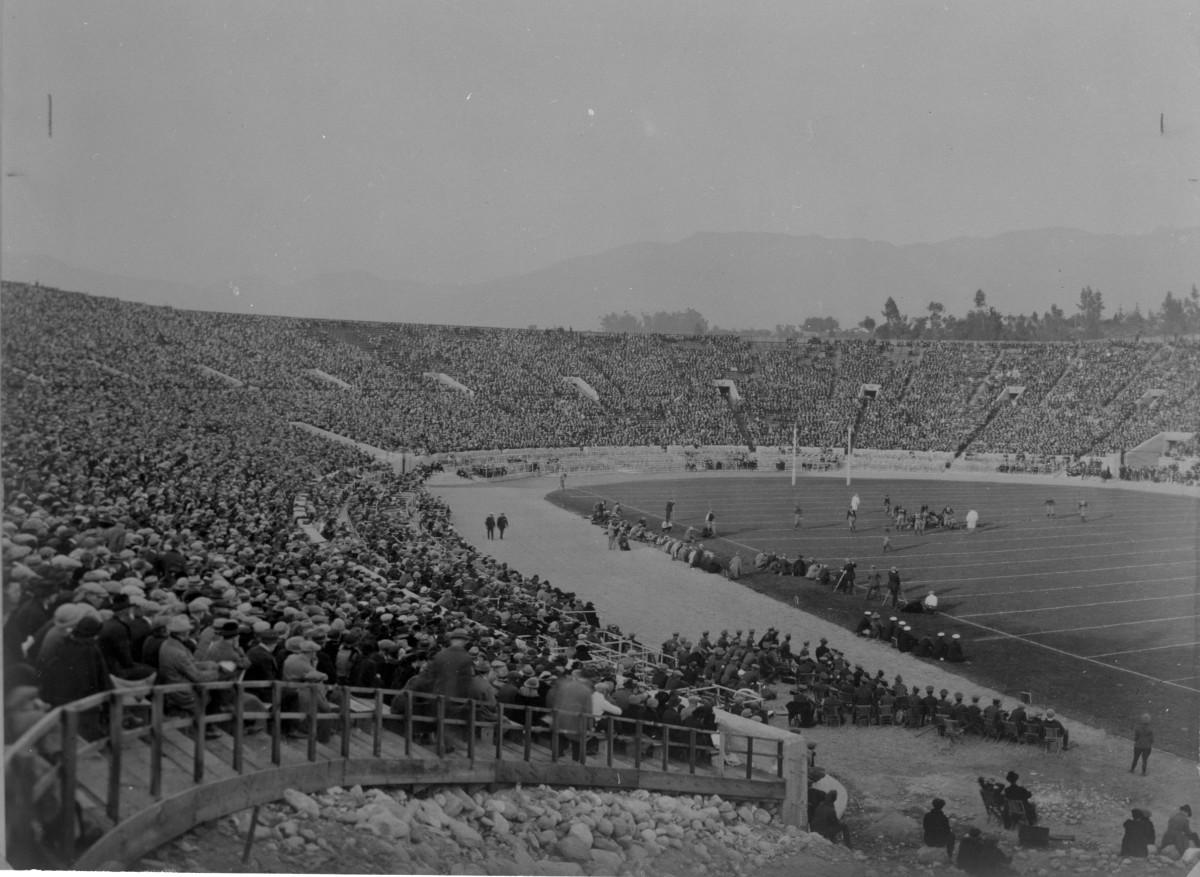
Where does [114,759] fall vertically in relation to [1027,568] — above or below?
above

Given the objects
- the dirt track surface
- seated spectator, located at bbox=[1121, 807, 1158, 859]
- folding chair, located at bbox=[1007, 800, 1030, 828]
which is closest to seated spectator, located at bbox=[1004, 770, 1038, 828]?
folding chair, located at bbox=[1007, 800, 1030, 828]

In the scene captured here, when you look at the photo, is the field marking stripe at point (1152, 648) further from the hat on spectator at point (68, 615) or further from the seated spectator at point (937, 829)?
the hat on spectator at point (68, 615)

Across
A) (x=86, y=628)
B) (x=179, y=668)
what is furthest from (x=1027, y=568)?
(x=86, y=628)

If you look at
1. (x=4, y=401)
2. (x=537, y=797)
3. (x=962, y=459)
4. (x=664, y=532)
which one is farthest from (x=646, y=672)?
(x=962, y=459)

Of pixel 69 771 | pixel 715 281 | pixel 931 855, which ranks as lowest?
pixel 931 855

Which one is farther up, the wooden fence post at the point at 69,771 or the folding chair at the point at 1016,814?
the wooden fence post at the point at 69,771

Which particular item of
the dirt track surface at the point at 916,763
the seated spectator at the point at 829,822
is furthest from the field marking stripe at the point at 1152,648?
the seated spectator at the point at 829,822

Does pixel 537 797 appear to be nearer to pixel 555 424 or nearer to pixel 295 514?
pixel 295 514

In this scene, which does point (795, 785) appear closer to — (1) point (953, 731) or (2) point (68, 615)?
(1) point (953, 731)
